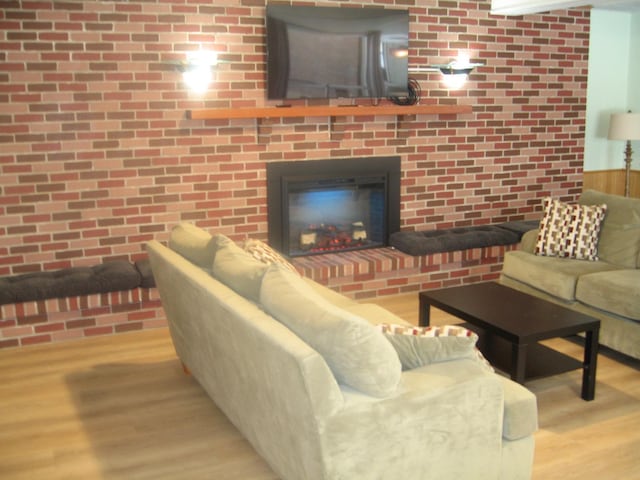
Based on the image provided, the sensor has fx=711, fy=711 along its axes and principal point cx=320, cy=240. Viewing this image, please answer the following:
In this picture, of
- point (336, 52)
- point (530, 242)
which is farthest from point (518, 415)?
point (336, 52)

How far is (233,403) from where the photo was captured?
311 centimetres

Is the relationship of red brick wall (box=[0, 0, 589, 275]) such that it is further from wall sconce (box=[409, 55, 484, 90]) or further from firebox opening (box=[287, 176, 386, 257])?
firebox opening (box=[287, 176, 386, 257])

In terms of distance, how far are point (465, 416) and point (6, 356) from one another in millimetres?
3092

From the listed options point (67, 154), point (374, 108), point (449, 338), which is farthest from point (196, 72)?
point (449, 338)

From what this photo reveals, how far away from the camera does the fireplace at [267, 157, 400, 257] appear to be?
546 cm

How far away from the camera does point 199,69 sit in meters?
4.94

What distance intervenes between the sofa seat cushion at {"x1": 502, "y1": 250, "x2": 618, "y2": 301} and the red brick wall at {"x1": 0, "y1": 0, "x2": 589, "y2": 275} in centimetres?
126

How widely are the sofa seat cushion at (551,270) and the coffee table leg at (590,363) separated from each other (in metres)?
0.82

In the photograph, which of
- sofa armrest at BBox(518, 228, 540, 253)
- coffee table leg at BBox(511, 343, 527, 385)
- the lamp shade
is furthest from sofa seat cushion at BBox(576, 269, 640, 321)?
the lamp shade

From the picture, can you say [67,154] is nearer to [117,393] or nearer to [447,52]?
[117,393]

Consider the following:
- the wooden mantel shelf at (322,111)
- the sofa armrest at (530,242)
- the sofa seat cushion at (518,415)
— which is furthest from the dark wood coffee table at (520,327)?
the wooden mantel shelf at (322,111)

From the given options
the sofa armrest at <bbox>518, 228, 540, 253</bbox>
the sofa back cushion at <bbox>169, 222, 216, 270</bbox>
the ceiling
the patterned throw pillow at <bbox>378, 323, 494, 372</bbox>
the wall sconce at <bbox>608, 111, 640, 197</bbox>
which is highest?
the ceiling

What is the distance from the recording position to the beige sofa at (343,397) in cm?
234

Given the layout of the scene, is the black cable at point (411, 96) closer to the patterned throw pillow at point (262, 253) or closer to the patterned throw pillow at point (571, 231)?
the patterned throw pillow at point (571, 231)
